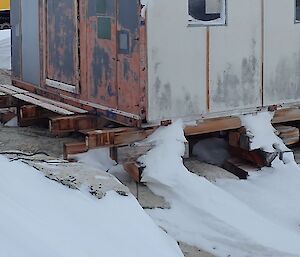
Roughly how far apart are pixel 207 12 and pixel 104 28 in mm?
1015

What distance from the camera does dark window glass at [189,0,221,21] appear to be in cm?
645

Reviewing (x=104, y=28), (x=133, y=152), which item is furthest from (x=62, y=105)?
(x=133, y=152)

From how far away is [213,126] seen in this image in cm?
658

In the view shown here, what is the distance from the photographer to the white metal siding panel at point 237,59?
647 centimetres

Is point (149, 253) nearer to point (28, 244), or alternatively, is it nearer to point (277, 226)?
point (28, 244)

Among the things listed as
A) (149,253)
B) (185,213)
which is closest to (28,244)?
(149,253)

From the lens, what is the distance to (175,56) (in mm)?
6180

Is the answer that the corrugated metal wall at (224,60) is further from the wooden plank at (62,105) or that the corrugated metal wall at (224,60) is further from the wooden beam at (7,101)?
the wooden beam at (7,101)

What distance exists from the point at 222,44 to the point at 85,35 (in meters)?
1.42

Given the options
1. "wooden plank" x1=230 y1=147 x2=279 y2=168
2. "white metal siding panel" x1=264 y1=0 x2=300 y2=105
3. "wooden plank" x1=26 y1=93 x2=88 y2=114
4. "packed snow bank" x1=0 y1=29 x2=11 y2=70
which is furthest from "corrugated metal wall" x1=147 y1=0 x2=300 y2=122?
"packed snow bank" x1=0 y1=29 x2=11 y2=70

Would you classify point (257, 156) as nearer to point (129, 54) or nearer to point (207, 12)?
point (207, 12)

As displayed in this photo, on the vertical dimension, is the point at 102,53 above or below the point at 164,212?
above

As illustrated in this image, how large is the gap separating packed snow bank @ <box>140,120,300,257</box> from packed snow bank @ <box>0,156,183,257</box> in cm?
124

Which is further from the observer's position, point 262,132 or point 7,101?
point 7,101
